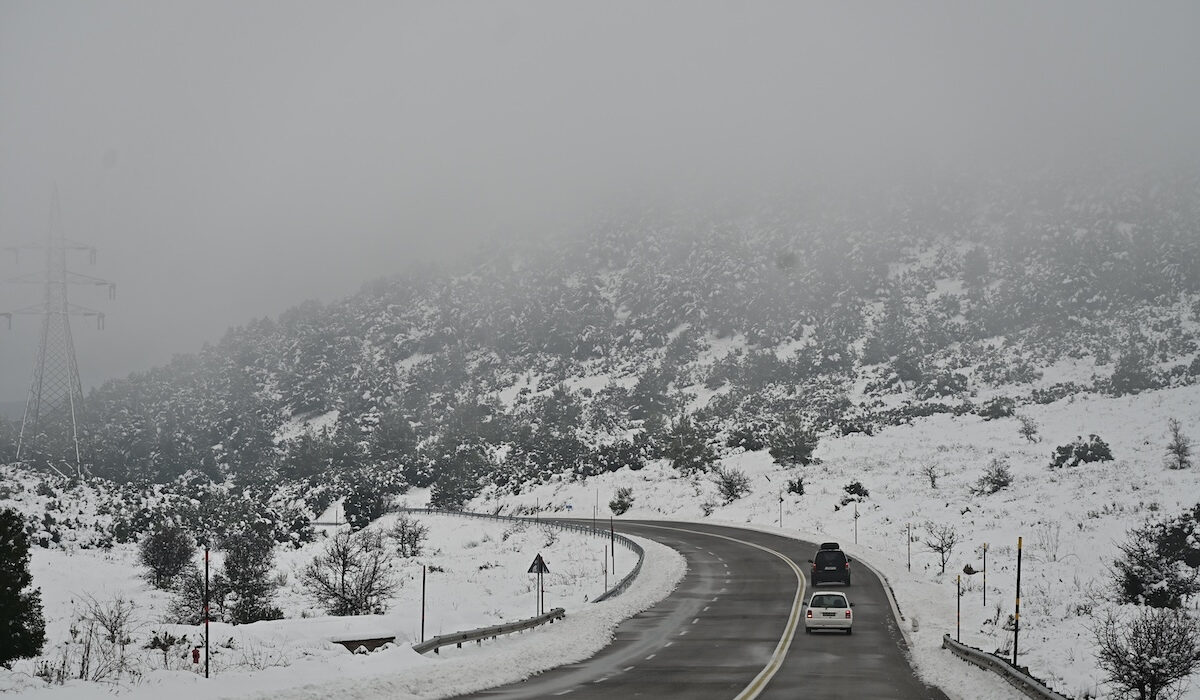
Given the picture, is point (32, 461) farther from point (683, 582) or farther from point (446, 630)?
point (446, 630)

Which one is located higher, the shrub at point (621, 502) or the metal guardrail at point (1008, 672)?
the metal guardrail at point (1008, 672)

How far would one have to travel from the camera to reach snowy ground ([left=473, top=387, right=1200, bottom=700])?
29.9 metres

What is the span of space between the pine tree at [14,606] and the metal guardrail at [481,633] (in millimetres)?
8270

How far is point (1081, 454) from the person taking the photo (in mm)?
73625

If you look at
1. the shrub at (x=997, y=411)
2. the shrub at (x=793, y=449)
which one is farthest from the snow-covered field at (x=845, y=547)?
the shrub at (x=793, y=449)

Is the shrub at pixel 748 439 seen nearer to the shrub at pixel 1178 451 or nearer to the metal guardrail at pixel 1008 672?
the shrub at pixel 1178 451

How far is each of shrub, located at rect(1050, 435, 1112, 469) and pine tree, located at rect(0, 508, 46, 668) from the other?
65146 millimetres

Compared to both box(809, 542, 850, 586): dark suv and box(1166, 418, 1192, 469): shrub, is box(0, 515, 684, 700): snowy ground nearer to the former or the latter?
box(809, 542, 850, 586): dark suv

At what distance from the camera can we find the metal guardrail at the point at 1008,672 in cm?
1728

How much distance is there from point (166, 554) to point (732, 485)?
4633 centimetres

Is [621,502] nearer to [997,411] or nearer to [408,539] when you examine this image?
[408,539]

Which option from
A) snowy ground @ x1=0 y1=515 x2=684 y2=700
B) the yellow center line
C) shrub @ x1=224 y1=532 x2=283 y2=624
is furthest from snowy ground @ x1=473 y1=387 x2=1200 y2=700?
shrub @ x1=224 y1=532 x2=283 y2=624

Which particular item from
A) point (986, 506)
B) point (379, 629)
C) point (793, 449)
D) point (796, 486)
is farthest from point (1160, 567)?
point (793, 449)

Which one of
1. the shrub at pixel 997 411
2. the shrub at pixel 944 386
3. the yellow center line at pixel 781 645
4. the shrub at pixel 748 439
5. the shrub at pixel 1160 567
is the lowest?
the yellow center line at pixel 781 645
